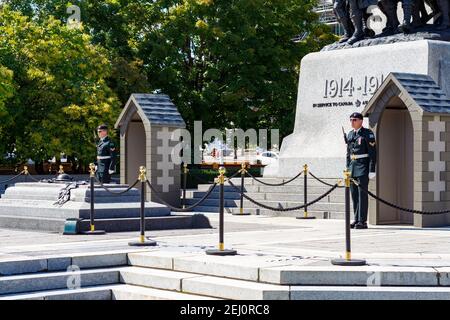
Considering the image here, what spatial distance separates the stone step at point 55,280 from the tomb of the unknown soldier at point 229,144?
21mm

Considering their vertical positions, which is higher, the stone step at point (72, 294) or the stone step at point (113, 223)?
the stone step at point (113, 223)

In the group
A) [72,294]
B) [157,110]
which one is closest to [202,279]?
[72,294]

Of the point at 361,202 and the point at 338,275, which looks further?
the point at 361,202

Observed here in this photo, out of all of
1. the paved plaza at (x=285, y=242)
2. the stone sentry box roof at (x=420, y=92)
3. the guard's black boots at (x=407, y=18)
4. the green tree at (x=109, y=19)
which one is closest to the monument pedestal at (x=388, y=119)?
the stone sentry box roof at (x=420, y=92)

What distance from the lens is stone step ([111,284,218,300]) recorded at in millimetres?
11137

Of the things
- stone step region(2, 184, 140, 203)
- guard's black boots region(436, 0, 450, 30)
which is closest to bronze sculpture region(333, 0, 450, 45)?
guard's black boots region(436, 0, 450, 30)

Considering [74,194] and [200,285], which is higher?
[74,194]

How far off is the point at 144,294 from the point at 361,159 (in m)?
7.54

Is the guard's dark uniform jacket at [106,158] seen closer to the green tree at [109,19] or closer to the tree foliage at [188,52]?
the tree foliage at [188,52]

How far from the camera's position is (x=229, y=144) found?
46.8 m

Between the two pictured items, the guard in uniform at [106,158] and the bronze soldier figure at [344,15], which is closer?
the guard in uniform at [106,158]

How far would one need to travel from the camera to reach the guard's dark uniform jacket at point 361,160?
1775cm

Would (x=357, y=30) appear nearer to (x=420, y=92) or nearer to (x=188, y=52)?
(x=420, y=92)
